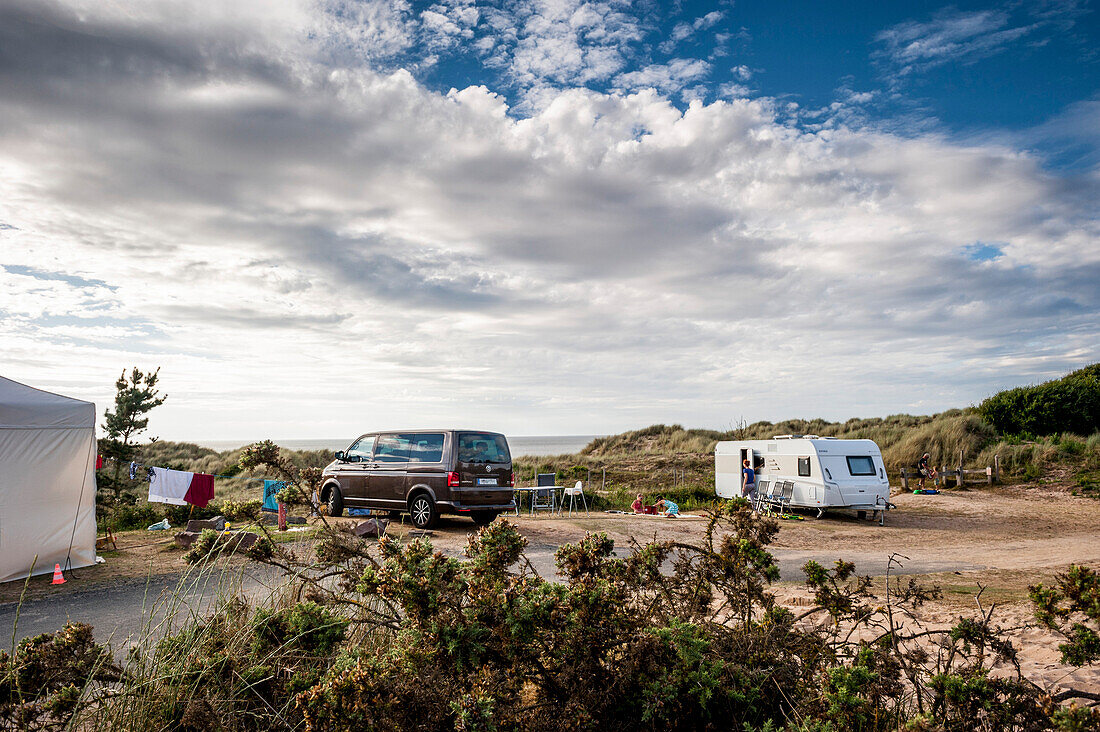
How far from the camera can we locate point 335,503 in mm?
14445

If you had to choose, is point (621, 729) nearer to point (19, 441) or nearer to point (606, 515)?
point (19, 441)

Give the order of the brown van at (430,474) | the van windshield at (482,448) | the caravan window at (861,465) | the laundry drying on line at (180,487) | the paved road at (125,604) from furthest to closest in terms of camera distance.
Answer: the caravan window at (861,465), the laundry drying on line at (180,487), the van windshield at (482,448), the brown van at (430,474), the paved road at (125,604)

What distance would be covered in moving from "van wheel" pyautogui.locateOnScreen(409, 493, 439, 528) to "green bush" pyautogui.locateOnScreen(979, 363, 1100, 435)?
94.6ft

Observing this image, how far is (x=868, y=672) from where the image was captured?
274 centimetres

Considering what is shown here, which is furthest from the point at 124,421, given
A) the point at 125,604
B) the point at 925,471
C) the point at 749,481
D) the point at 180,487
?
the point at 925,471

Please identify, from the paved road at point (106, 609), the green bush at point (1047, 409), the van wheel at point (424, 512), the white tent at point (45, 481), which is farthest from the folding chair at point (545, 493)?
the green bush at point (1047, 409)

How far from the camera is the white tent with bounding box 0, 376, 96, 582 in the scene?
27.1ft

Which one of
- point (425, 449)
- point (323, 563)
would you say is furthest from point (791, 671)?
point (425, 449)

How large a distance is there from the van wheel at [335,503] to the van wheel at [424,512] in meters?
2.23

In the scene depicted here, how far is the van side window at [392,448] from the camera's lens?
1342 cm

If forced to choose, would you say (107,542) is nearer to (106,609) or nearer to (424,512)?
(106,609)

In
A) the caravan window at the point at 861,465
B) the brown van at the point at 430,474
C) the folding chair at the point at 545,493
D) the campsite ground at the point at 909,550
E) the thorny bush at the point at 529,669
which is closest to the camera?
the thorny bush at the point at 529,669

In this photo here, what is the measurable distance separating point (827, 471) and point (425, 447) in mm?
10253

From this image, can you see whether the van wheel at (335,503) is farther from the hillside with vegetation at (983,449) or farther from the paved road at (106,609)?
the hillside with vegetation at (983,449)
